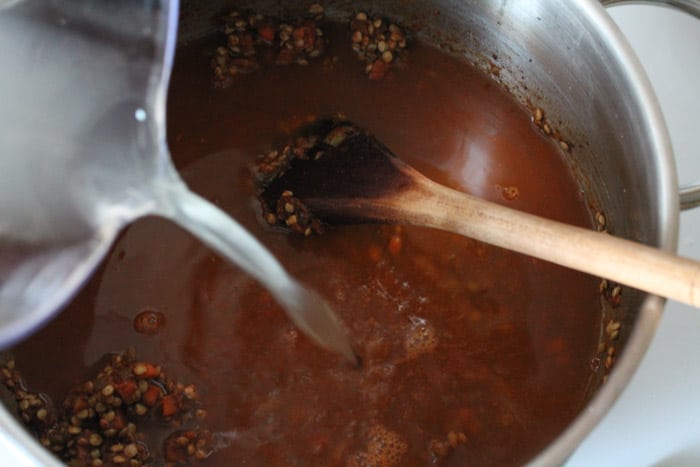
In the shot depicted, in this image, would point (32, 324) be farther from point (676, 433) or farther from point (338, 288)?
point (676, 433)

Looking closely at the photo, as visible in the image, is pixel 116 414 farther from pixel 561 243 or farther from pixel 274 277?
pixel 561 243

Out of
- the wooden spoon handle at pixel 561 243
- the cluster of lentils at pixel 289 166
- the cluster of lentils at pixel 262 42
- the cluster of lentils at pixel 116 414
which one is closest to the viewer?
the wooden spoon handle at pixel 561 243

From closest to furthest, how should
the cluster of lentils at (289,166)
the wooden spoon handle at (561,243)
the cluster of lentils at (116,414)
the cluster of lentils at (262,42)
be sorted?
the wooden spoon handle at (561,243) → the cluster of lentils at (116,414) → the cluster of lentils at (289,166) → the cluster of lentils at (262,42)

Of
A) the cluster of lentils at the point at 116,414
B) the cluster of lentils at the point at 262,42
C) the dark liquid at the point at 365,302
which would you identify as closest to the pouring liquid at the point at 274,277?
the dark liquid at the point at 365,302

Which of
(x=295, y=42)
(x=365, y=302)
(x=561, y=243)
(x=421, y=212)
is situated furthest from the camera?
(x=295, y=42)

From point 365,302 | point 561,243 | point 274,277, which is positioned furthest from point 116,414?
point 561,243

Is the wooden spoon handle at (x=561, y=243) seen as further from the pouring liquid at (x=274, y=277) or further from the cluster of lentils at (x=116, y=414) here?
the cluster of lentils at (x=116, y=414)

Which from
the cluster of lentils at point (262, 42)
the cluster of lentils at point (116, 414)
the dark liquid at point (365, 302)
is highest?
the cluster of lentils at point (262, 42)
